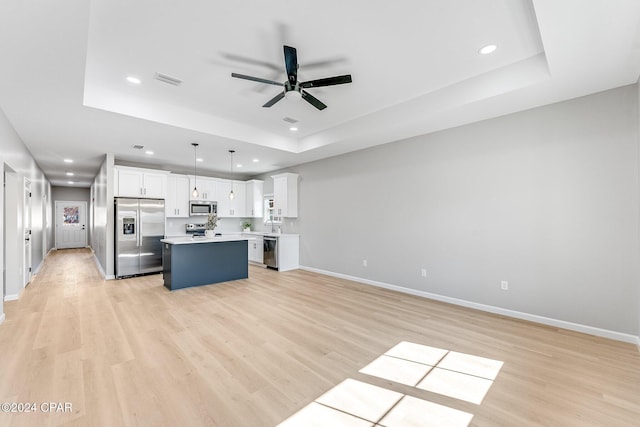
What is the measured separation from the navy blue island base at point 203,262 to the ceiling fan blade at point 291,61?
3638mm

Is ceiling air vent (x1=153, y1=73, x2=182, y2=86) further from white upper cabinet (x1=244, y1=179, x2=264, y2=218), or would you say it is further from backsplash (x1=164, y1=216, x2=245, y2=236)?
white upper cabinet (x1=244, y1=179, x2=264, y2=218)

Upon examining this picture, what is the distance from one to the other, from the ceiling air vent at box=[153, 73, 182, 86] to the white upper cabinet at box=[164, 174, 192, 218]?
4.35 meters

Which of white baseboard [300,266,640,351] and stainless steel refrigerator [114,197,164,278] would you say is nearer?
white baseboard [300,266,640,351]

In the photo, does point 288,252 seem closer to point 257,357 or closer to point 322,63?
point 257,357

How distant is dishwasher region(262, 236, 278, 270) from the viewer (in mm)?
6910

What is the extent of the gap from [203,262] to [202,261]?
0.03m

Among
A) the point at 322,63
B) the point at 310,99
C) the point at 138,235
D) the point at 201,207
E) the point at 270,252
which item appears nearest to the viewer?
the point at 322,63

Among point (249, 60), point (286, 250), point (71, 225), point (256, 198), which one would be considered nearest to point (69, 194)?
point (71, 225)

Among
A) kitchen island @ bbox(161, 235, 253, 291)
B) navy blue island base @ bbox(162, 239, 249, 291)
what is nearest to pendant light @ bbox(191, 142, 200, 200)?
kitchen island @ bbox(161, 235, 253, 291)

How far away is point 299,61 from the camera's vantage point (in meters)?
2.96

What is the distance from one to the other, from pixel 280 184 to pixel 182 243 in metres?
3.04

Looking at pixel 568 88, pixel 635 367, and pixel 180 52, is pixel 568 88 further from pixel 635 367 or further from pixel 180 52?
pixel 180 52

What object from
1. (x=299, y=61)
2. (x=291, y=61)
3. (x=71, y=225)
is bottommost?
(x=71, y=225)

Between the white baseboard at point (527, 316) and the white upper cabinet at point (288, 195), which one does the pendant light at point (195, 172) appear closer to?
the white upper cabinet at point (288, 195)
